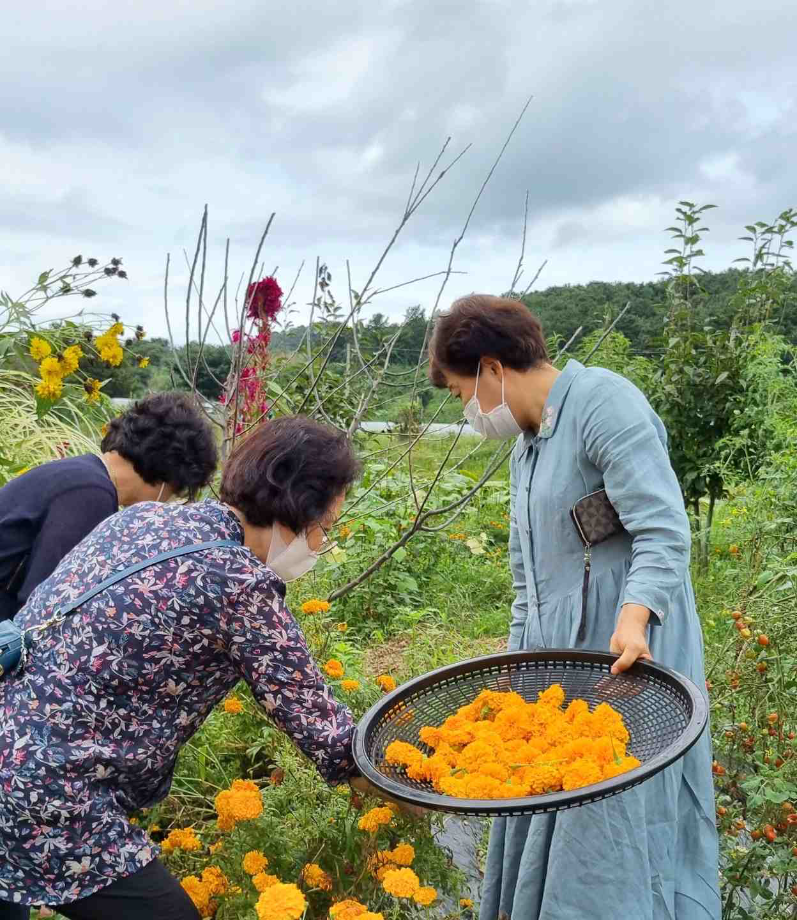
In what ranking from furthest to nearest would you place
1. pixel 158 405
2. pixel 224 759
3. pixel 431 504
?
pixel 431 504, pixel 224 759, pixel 158 405

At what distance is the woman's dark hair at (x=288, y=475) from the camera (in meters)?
1.45

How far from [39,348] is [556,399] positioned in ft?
6.78

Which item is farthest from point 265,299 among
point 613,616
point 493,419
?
point 613,616

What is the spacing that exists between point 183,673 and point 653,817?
41.4 inches

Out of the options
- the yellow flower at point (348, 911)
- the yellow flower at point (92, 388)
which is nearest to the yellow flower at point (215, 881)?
the yellow flower at point (348, 911)

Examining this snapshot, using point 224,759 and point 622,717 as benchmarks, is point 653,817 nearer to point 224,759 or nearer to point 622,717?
point 622,717

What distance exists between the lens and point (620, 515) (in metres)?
1.76

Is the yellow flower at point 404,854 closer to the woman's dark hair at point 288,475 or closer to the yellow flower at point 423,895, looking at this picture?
the yellow flower at point 423,895

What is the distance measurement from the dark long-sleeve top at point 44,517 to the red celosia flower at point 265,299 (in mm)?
974

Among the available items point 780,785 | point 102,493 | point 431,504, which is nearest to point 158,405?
point 102,493

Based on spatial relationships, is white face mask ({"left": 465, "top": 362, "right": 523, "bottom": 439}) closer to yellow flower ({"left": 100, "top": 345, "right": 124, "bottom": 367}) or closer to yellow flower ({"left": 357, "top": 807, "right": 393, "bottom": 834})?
yellow flower ({"left": 357, "top": 807, "right": 393, "bottom": 834})

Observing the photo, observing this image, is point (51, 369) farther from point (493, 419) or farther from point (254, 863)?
point (254, 863)

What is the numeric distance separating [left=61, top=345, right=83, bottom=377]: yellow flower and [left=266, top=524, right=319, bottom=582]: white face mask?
6.09 ft

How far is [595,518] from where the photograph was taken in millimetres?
1829
